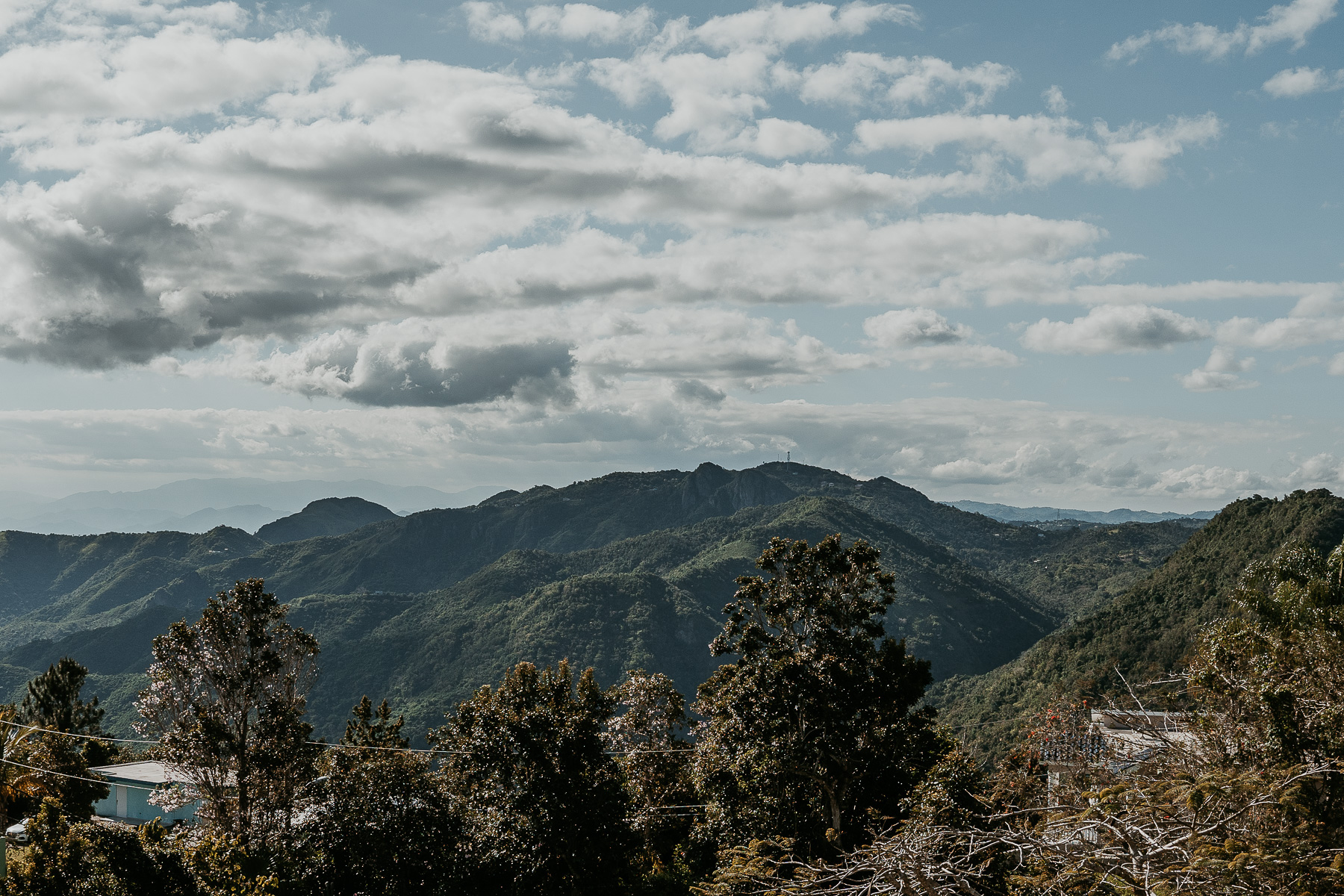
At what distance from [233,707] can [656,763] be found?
10.7 m

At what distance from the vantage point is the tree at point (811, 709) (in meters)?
17.0

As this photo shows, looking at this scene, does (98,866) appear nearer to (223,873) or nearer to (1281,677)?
(223,873)

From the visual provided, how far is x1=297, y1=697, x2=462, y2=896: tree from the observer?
17516 millimetres

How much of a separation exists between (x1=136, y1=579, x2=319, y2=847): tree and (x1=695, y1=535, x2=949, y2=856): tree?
1036 cm

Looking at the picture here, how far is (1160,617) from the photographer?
251ft

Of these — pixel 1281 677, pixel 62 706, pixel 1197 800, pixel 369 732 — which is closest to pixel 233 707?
pixel 369 732

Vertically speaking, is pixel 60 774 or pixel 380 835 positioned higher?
pixel 380 835

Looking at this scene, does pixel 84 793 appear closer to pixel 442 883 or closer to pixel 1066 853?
pixel 442 883

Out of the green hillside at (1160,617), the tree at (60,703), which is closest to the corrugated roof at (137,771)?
the tree at (60,703)

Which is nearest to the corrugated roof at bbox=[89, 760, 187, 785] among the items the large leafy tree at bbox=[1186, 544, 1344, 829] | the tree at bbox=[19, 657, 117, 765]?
the tree at bbox=[19, 657, 117, 765]

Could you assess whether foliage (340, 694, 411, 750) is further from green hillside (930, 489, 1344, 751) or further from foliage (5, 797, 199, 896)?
green hillside (930, 489, 1344, 751)

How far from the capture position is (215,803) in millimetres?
20969

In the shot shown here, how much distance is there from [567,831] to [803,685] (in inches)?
216

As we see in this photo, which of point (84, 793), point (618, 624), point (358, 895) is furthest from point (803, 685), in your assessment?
point (618, 624)
